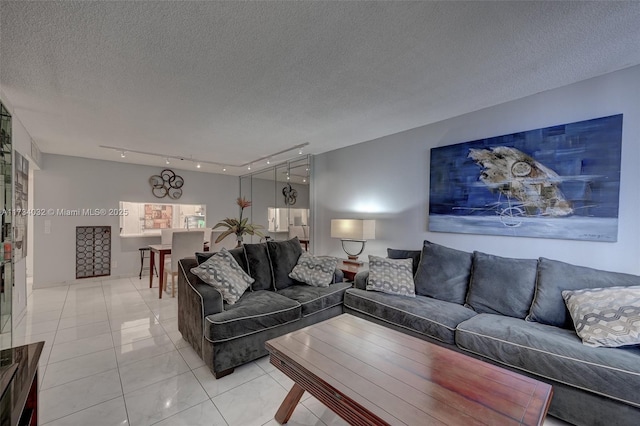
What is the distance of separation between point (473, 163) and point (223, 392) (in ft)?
10.5

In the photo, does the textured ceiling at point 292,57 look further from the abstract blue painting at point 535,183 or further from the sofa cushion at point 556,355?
the sofa cushion at point 556,355

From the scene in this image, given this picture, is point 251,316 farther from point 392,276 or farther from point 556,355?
point 556,355

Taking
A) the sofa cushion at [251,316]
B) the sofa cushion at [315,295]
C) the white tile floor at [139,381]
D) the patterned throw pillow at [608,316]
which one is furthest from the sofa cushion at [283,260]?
the patterned throw pillow at [608,316]

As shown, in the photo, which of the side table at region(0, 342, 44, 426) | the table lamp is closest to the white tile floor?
the side table at region(0, 342, 44, 426)

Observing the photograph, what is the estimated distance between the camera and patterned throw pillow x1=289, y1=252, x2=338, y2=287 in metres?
3.19

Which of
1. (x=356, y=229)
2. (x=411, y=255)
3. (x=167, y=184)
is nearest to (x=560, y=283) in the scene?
(x=411, y=255)

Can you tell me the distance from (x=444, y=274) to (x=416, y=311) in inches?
24.0

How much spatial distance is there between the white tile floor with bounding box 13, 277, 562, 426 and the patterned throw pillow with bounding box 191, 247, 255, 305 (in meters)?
0.63

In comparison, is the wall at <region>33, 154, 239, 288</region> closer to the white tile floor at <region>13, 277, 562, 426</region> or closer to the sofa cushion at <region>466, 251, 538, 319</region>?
the white tile floor at <region>13, 277, 562, 426</region>

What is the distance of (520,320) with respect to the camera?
2.18 meters

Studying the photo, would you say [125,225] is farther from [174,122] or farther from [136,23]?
[136,23]

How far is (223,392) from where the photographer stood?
1989mm

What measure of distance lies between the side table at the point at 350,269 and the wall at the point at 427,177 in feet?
1.21

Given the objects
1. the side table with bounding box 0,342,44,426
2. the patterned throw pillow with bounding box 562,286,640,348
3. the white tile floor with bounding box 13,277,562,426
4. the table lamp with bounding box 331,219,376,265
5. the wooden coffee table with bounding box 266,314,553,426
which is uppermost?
the table lamp with bounding box 331,219,376,265
